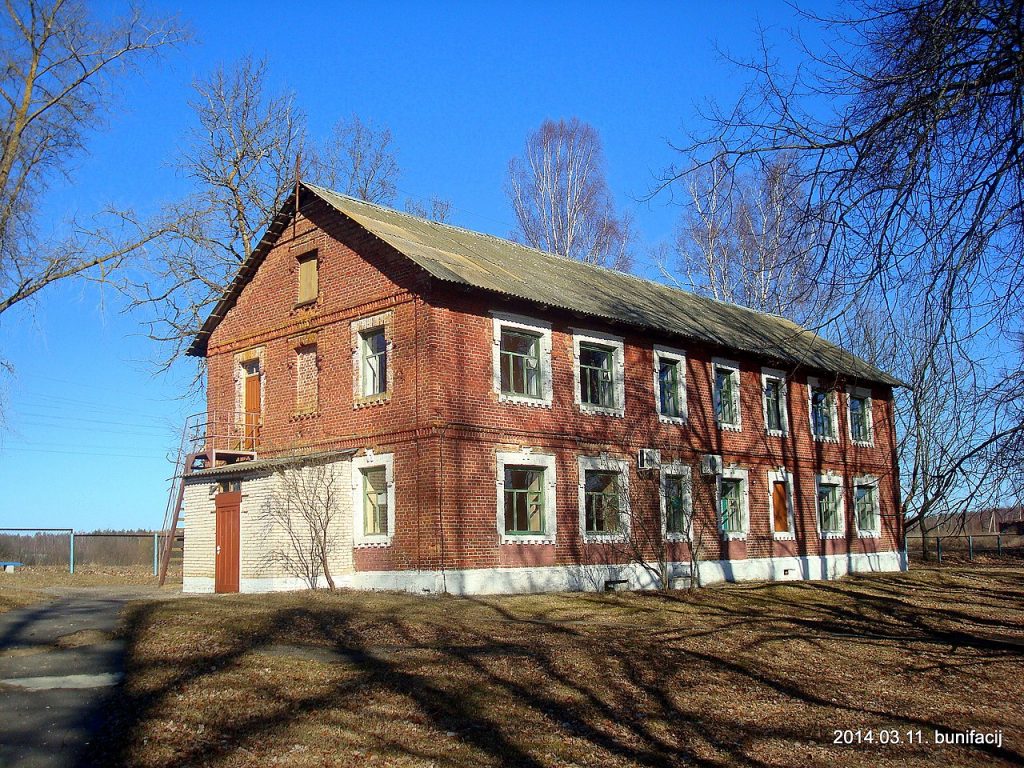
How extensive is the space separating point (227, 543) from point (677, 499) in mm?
11261

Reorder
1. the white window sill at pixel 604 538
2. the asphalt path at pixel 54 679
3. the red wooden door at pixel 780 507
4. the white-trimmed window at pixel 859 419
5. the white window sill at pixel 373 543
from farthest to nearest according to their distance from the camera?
the white-trimmed window at pixel 859 419, the red wooden door at pixel 780 507, the white window sill at pixel 604 538, the white window sill at pixel 373 543, the asphalt path at pixel 54 679

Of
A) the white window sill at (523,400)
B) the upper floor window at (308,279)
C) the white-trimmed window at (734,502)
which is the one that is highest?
the upper floor window at (308,279)

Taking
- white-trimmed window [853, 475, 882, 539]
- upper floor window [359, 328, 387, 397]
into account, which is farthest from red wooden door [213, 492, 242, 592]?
white-trimmed window [853, 475, 882, 539]

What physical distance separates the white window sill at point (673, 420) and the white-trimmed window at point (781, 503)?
4.33 m

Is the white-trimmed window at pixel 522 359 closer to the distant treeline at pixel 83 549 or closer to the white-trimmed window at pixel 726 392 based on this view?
the white-trimmed window at pixel 726 392

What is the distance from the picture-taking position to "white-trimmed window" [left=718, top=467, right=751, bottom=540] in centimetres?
2653


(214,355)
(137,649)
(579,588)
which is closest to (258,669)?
(137,649)

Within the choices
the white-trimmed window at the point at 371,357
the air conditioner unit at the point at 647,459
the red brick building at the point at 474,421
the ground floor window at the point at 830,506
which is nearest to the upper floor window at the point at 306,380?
the red brick building at the point at 474,421

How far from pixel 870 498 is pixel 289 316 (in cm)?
2018

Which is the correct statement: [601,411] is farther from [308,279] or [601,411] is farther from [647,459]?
[308,279]

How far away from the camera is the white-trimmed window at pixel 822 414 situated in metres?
30.5

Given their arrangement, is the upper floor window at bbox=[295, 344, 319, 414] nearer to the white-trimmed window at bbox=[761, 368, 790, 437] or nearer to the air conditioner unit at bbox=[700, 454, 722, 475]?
the air conditioner unit at bbox=[700, 454, 722, 475]

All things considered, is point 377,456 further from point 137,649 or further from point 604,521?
point 137,649

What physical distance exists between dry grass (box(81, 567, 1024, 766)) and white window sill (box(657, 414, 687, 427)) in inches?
297
